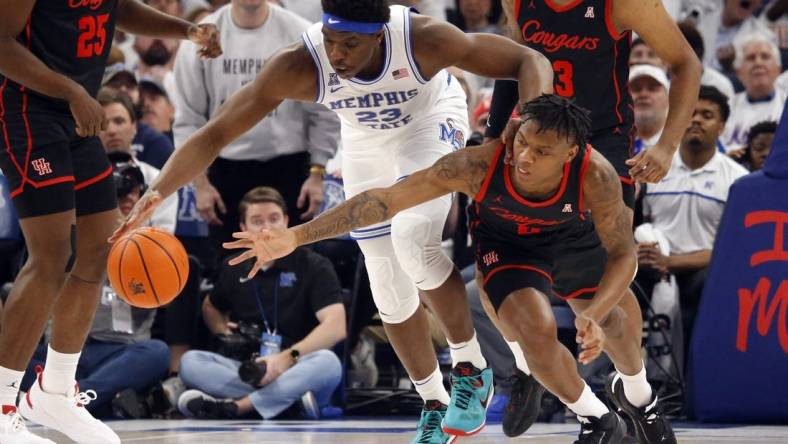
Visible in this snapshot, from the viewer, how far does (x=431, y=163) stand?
18.9 feet

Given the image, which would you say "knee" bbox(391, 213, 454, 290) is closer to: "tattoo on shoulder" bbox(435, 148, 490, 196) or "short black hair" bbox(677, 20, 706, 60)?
"tattoo on shoulder" bbox(435, 148, 490, 196)

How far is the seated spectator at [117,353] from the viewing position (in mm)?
8352

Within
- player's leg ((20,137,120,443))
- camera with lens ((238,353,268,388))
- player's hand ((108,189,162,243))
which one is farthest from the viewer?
camera with lens ((238,353,268,388))

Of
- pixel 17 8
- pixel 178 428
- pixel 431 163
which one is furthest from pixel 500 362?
pixel 17 8

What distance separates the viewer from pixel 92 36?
5.74 metres

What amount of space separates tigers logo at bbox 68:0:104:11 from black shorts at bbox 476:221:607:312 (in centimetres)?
194

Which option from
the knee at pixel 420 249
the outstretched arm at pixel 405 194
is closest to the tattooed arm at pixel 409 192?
the outstretched arm at pixel 405 194

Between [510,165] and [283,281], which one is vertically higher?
[510,165]

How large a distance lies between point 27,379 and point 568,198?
15.2ft

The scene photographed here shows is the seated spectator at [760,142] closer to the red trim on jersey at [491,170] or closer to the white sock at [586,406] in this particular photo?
the white sock at [586,406]

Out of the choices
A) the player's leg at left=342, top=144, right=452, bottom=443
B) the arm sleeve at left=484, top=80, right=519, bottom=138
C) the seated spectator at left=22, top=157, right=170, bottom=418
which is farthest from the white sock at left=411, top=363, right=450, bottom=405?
the seated spectator at left=22, top=157, right=170, bottom=418

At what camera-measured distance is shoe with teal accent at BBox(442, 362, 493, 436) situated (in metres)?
5.70

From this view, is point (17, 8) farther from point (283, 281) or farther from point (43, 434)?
point (283, 281)

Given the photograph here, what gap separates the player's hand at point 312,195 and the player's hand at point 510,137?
3.57 meters
